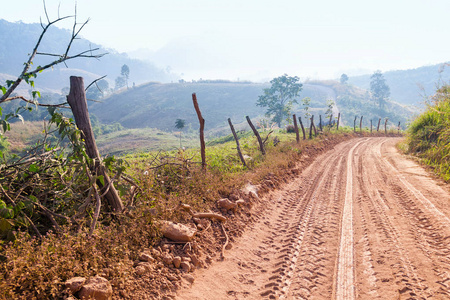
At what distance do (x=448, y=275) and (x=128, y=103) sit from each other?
120513mm

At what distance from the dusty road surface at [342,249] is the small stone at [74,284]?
1.17 metres

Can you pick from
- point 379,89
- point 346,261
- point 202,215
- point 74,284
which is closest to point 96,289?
point 74,284

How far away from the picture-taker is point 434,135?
12.9 m

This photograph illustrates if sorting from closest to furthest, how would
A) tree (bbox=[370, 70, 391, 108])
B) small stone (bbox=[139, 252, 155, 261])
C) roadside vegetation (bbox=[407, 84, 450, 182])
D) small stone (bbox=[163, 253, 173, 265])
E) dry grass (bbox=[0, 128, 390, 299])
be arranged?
dry grass (bbox=[0, 128, 390, 299]), small stone (bbox=[139, 252, 155, 261]), small stone (bbox=[163, 253, 173, 265]), roadside vegetation (bbox=[407, 84, 450, 182]), tree (bbox=[370, 70, 391, 108])

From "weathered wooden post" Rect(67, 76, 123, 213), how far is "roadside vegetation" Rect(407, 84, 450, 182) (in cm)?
951

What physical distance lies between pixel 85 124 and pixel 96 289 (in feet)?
7.77

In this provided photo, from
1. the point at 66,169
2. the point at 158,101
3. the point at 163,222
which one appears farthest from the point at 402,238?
the point at 158,101

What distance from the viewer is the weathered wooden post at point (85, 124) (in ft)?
13.6

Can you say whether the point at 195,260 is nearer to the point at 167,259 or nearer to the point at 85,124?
the point at 167,259

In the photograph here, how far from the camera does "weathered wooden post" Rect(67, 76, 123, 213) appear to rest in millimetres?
4160

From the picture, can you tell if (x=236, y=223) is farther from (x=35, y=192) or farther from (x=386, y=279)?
(x=35, y=192)

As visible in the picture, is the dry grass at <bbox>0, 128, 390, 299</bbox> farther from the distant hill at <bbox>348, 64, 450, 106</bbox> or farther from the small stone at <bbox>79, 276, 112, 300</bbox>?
the distant hill at <bbox>348, 64, 450, 106</bbox>

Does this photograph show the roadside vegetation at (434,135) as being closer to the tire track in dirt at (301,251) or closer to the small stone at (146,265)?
the tire track in dirt at (301,251)

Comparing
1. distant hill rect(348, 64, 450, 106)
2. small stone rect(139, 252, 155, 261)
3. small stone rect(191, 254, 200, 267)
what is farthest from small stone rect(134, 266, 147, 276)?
distant hill rect(348, 64, 450, 106)
